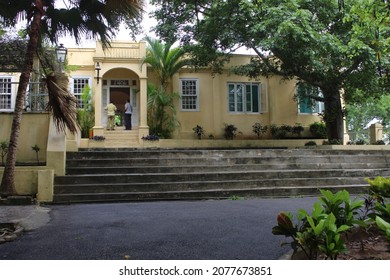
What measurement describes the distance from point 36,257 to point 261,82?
16.3 metres

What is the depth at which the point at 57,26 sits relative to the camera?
8.60 meters

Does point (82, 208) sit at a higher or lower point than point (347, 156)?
lower

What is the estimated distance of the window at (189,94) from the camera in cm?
1786

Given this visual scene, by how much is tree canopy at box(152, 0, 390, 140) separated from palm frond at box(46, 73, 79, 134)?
4.75 m

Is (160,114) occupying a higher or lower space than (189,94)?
lower

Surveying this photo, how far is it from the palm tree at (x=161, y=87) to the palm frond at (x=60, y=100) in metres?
8.24

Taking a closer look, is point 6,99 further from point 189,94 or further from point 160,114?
point 189,94

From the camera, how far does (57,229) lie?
208 inches

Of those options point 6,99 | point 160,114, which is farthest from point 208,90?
point 6,99

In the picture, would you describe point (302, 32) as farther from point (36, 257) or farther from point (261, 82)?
point (36, 257)

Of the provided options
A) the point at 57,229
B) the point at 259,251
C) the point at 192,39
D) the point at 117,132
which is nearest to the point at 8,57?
the point at 117,132

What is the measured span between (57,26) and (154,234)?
594cm

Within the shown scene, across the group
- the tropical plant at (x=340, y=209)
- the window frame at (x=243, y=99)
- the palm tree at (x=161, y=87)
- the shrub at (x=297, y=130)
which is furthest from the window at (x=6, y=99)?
the tropical plant at (x=340, y=209)

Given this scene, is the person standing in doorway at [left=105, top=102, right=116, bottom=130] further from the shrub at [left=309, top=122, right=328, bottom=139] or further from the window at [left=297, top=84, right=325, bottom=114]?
the shrub at [left=309, top=122, right=328, bottom=139]
